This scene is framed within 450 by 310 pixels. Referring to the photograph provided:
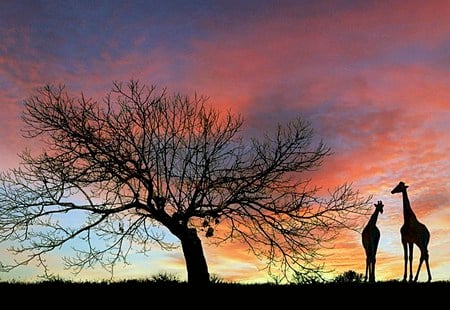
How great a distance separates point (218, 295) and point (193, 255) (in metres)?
5.64

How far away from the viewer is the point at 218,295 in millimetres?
13422

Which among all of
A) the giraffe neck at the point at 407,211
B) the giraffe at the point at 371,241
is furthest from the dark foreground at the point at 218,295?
the giraffe neck at the point at 407,211

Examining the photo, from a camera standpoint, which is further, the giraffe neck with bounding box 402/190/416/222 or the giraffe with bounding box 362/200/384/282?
the giraffe neck with bounding box 402/190/416/222

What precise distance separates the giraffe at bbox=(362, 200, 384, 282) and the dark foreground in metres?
3.32

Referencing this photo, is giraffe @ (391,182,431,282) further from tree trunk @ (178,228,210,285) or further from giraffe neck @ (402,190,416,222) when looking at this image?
tree trunk @ (178,228,210,285)

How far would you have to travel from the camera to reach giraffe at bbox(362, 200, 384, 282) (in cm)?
1894

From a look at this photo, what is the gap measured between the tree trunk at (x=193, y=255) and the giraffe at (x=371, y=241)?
4.92m

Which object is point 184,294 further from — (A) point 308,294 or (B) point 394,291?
(B) point 394,291

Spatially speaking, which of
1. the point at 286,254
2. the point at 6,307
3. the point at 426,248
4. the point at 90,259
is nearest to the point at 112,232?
the point at 90,259

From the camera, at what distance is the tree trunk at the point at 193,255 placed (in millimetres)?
18859

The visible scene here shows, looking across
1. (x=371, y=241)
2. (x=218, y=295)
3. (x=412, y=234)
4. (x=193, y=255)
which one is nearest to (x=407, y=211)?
(x=412, y=234)

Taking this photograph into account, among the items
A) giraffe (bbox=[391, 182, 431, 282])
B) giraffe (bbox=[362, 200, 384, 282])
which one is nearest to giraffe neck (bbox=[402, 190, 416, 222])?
giraffe (bbox=[391, 182, 431, 282])

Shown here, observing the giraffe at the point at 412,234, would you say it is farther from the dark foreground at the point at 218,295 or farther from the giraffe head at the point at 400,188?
the dark foreground at the point at 218,295

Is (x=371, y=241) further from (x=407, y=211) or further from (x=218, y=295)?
(x=218, y=295)
